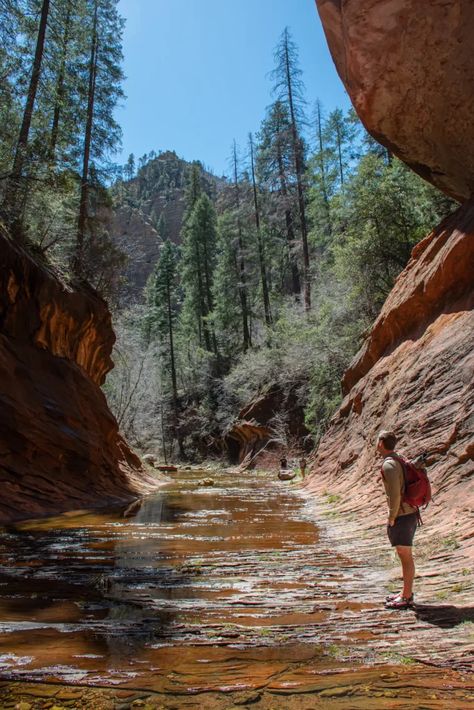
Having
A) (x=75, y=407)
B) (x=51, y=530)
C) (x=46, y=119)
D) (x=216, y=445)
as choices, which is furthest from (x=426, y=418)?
(x=216, y=445)

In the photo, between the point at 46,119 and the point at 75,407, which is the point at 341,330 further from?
the point at 46,119

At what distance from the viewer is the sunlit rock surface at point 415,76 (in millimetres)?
10758

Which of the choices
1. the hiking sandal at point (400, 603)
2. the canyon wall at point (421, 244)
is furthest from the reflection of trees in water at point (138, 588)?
the canyon wall at point (421, 244)

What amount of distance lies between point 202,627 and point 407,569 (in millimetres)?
2032

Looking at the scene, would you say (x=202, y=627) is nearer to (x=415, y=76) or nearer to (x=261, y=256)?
(x=415, y=76)

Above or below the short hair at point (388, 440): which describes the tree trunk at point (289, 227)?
above

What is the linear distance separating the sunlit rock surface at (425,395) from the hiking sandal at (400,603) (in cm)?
100

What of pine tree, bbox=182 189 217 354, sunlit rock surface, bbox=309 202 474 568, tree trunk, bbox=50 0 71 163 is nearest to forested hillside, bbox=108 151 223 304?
pine tree, bbox=182 189 217 354

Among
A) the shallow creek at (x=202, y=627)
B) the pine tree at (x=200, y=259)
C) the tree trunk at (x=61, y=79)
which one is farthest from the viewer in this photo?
the pine tree at (x=200, y=259)

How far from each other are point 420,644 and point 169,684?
6.09 ft

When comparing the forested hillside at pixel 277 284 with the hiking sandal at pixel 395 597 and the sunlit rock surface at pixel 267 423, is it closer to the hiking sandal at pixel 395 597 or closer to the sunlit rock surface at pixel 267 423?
the sunlit rock surface at pixel 267 423

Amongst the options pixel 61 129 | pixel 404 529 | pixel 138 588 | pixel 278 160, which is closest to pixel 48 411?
pixel 138 588

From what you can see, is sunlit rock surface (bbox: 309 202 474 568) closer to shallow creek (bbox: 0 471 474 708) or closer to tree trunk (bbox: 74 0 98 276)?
shallow creek (bbox: 0 471 474 708)

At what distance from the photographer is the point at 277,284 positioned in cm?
4312
